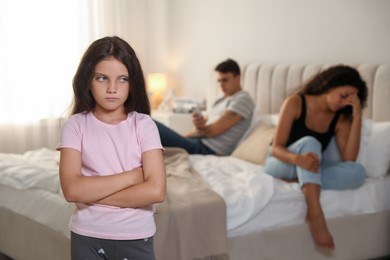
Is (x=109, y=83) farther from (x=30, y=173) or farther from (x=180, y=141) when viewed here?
(x=180, y=141)

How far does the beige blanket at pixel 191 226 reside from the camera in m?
2.18

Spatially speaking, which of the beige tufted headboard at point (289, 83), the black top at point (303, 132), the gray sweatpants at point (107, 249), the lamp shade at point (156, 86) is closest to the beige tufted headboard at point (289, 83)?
the beige tufted headboard at point (289, 83)

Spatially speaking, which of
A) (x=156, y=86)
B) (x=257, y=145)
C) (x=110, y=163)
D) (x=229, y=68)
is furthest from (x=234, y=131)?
(x=110, y=163)

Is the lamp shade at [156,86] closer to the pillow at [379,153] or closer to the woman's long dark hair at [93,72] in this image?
the pillow at [379,153]

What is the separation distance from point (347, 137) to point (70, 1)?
9.95 ft

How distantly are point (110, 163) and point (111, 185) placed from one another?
67 mm

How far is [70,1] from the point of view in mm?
4828

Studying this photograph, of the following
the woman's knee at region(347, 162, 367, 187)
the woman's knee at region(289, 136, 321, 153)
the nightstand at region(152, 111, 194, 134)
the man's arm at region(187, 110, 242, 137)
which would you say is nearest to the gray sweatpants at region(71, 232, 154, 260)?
the woman's knee at region(289, 136, 321, 153)

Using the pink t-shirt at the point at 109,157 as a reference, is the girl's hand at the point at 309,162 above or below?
below

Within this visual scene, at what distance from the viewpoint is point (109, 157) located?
4.57 feet

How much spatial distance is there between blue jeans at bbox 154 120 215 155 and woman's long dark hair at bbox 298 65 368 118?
3.04ft

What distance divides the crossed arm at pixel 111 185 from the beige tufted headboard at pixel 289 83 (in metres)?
2.00

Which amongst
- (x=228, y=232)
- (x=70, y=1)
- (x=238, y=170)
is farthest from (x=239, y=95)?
(x=70, y=1)

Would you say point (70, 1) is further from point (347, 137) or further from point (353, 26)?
point (347, 137)
